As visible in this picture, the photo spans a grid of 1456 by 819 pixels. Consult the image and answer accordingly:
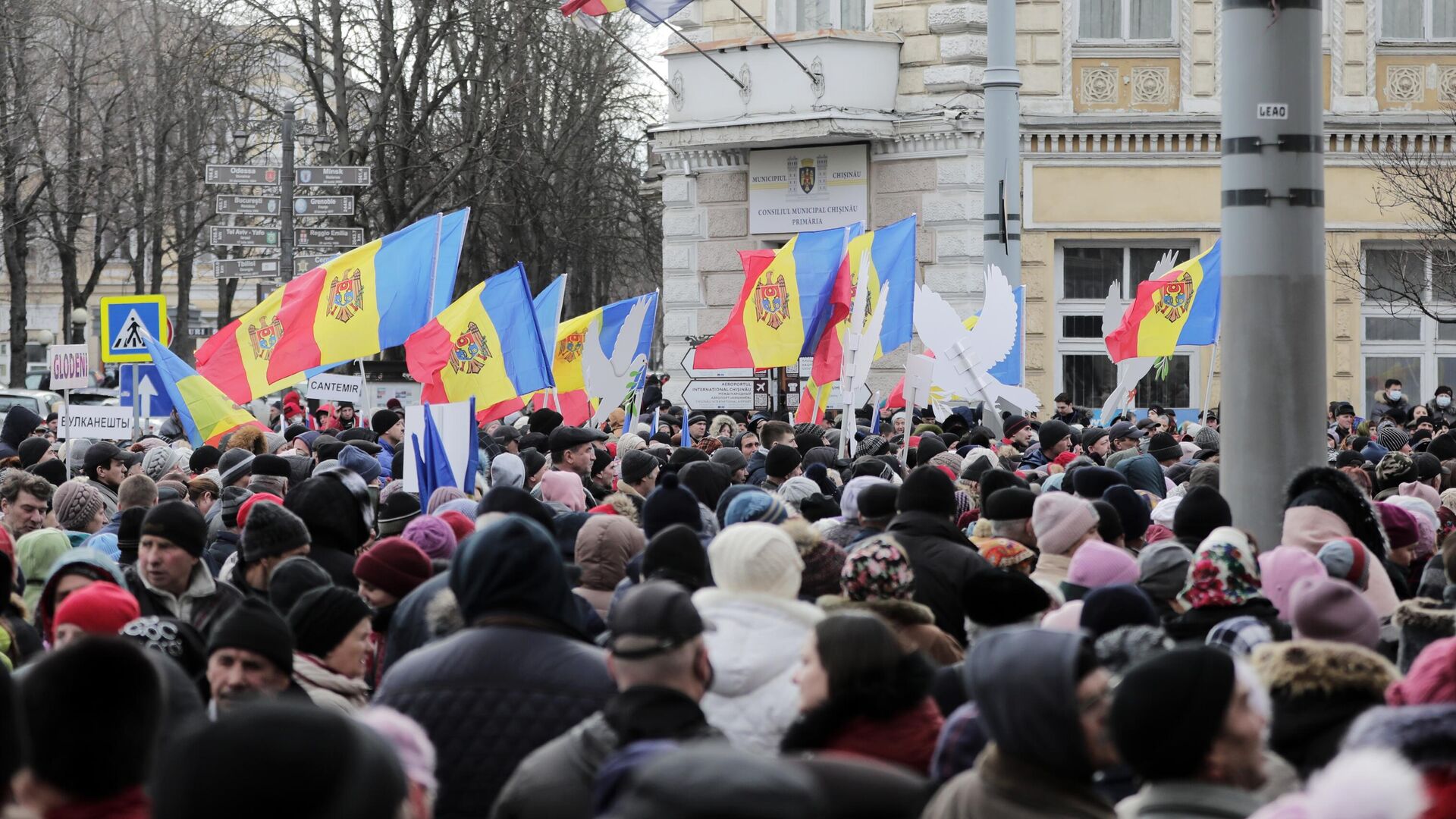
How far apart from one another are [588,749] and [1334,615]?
214 cm

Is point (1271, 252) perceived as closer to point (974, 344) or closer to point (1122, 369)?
point (974, 344)

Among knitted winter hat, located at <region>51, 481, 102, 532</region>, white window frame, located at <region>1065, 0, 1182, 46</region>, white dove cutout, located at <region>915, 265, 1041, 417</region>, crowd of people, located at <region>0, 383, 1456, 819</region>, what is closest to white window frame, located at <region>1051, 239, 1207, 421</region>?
white window frame, located at <region>1065, 0, 1182, 46</region>

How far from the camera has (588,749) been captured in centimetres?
390

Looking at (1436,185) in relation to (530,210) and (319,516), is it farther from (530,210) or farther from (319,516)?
(530,210)

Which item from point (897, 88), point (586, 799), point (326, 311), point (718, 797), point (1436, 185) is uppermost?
point (897, 88)

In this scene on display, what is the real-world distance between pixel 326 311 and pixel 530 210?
27220 millimetres

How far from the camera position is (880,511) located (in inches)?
312

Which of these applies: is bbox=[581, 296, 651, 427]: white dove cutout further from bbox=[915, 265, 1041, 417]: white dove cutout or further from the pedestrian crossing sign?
the pedestrian crossing sign

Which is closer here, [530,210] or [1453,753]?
[1453,753]

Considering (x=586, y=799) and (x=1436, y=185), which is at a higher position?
(x=1436, y=185)

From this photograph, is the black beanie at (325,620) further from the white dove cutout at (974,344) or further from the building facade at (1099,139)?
the building facade at (1099,139)

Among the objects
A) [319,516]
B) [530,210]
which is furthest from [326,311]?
[530,210]

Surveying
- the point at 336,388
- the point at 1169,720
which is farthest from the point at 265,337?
the point at 1169,720

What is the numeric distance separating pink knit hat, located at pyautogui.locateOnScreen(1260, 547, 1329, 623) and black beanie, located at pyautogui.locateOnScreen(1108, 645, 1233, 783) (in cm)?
236
